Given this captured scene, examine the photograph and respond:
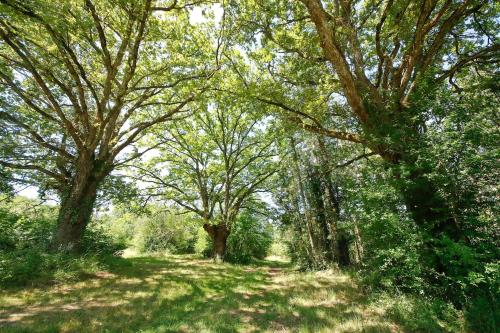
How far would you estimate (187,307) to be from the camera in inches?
230

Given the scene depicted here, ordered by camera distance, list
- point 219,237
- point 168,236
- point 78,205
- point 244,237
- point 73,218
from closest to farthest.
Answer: point 73,218, point 78,205, point 219,237, point 244,237, point 168,236

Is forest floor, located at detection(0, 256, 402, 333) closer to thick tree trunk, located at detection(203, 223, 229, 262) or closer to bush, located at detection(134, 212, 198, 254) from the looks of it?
thick tree trunk, located at detection(203, 223, 229, 262)

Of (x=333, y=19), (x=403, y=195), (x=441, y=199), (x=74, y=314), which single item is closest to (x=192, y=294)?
(x=74, y=314)

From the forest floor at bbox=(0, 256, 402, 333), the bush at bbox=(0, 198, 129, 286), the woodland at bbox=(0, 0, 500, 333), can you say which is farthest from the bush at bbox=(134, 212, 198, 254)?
the forest floor at bbox=(0, 256, 402, 333)

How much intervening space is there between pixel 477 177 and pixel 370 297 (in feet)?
12.4

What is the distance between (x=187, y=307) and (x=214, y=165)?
453 inches

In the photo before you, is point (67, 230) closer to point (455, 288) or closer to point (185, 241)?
point (455, 288)

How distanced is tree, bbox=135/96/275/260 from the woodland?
0.71 m

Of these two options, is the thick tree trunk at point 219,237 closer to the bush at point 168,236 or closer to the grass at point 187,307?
the grass at point 187,307

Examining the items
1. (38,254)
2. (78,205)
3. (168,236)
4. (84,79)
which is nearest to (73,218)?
(78,205)

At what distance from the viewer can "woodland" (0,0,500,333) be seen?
4770mm

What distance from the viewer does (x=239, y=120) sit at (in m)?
15.9

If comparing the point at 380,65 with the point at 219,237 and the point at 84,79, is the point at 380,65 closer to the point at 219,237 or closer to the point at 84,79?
the point at 84,79

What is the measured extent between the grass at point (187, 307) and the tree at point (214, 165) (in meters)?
7.54
